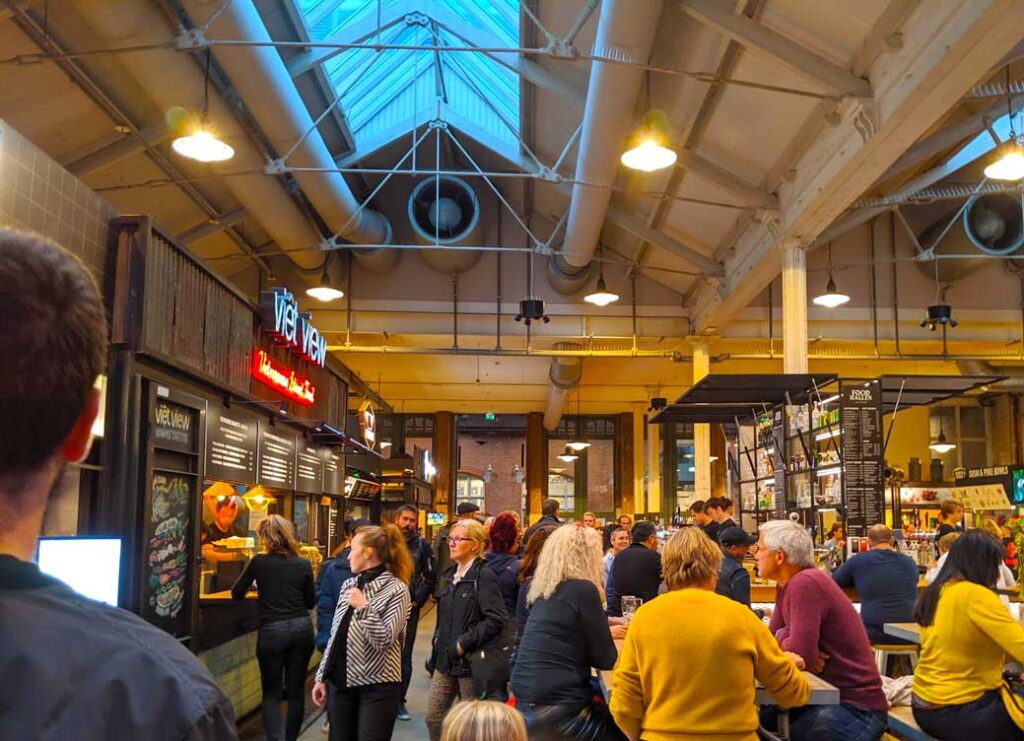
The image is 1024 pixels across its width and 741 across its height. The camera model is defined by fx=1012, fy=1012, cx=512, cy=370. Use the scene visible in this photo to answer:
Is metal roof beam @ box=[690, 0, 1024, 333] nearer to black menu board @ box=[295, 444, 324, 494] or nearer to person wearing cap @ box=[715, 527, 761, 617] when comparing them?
person wearing cap @ box=[715, 527, 761, 617]

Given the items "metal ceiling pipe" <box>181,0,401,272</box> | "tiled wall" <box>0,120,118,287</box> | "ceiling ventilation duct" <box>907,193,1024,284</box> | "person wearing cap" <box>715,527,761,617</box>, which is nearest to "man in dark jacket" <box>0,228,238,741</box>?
"tiled wall" <box>0,120,118,287</box>

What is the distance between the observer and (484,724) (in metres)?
2.36

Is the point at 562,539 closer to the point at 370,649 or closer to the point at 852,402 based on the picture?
the point at 370,649

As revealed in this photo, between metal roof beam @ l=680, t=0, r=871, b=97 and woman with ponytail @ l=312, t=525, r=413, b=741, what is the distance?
5200 mm

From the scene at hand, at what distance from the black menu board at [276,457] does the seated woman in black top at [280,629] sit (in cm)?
235

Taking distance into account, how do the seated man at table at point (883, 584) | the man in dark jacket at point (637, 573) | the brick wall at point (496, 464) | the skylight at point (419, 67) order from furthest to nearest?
the brick wall at point (496, 464), the skylight at point (419, 67), the man in dark jacket at point (637, 573), the seated man at table at point (883, 584)

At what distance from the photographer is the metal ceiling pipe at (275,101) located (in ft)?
26.1

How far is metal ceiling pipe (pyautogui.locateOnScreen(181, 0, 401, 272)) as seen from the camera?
796 centimetres

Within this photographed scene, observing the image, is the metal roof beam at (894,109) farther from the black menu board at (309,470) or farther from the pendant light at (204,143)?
the black menu board at (309,470)

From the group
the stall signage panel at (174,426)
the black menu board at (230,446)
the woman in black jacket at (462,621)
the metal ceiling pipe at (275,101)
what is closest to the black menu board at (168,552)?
the stall signage panel at (174,426)

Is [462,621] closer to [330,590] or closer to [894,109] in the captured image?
[330,590]

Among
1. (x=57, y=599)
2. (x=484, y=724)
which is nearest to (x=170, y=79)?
(x=484, y=724)

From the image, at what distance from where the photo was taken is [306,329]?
9.64 metres

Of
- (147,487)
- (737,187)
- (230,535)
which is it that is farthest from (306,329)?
(737,187)
